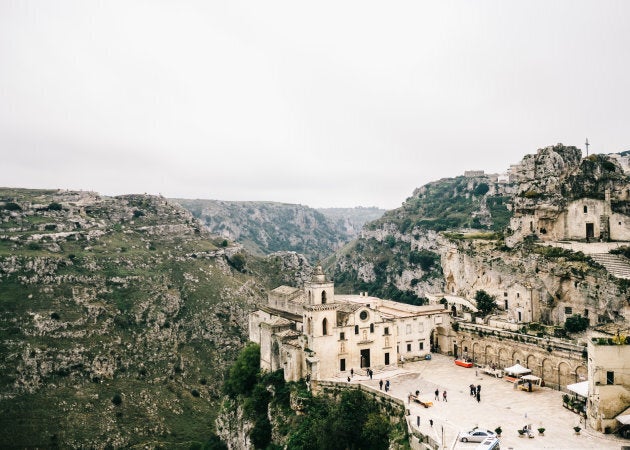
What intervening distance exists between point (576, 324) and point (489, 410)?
16.2 meters

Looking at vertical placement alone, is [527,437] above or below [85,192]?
below

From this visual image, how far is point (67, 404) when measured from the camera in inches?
2704

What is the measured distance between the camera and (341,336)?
48.3 meters

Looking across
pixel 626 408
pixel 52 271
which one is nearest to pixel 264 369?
pixel 626 408

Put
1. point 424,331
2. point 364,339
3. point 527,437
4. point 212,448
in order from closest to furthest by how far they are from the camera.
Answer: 1. point 527,437
2. point 364,339
3. point 424,331
4. point 212,448

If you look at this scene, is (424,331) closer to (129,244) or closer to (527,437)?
(527,437)

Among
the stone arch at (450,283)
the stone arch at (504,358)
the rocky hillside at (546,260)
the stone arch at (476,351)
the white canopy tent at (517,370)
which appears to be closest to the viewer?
the white canopy tent at (517,370)

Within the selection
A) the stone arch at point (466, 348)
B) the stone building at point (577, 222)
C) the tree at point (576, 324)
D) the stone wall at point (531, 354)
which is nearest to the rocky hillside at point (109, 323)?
the stone arch at point (466, 348)

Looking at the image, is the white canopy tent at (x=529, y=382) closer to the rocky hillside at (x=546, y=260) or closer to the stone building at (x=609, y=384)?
the stone building at (x=609, y=384)

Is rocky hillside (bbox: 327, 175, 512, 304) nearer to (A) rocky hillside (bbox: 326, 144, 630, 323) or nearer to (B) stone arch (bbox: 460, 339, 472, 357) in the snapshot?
(A) rocky hillside (bbox: 326, 144, 630, 323)

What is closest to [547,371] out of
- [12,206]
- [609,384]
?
[609,384]

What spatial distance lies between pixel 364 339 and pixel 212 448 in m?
30.0

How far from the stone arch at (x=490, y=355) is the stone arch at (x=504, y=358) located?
2.07 ft

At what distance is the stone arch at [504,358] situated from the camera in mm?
48125
